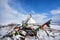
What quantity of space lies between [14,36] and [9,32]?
0.09 metres

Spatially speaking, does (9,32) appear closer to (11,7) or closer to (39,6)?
(11,7)

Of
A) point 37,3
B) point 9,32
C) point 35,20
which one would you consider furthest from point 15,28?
point 37,3

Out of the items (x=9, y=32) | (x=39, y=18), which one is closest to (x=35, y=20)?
(x=39, y=18)

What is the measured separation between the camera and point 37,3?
99.9 inches

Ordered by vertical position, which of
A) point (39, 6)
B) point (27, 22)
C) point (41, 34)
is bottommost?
point (41, 34)

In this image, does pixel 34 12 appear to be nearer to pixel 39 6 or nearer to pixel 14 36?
pixel 39 6

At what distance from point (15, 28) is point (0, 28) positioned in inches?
8.3

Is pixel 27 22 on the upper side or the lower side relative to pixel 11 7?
lower

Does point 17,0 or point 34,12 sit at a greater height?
point 17,0

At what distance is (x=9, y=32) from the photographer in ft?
8.22

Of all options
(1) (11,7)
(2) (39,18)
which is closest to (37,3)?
(2) (39,18)

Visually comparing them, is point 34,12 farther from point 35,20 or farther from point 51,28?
point 51,28

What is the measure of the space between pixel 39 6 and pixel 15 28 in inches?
17.2

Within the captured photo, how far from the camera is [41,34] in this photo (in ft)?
8.14
